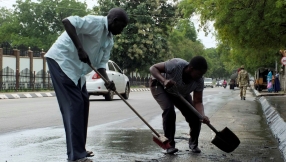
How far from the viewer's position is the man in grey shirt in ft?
18.8

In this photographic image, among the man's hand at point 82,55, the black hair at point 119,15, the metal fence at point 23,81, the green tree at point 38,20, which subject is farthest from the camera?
the green tree at point 38,20

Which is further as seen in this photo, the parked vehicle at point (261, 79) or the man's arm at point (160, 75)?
the parked vehicle at point (261, 79)

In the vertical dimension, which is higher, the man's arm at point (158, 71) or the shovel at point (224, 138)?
the man's arm at point (158, 71)

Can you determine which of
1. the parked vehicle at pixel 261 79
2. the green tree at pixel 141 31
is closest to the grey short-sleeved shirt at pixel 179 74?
the green tree at pixel 141 31

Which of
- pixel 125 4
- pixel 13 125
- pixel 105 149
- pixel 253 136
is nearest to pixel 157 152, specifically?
pixel 105 149

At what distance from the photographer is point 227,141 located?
19.6 ft

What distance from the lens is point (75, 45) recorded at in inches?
191

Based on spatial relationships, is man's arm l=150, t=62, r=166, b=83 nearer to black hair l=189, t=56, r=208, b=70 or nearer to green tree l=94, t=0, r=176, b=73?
black hair l=189, t=56, r=208, b=70

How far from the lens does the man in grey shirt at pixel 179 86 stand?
18.8 ft

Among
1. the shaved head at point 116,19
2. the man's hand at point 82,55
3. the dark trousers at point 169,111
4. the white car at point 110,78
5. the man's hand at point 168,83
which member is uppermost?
the shaved head at point 116,19

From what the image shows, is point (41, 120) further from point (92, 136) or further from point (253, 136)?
point (253, 136)

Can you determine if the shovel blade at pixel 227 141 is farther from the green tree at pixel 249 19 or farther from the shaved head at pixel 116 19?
the green tree at pixel 249 19

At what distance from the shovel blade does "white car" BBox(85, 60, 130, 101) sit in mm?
11974

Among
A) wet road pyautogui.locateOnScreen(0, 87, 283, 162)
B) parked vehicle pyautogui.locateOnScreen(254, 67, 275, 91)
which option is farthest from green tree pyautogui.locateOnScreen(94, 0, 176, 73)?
wet road pyautogui.locateOnScreen(0, 87, 283, 162)
